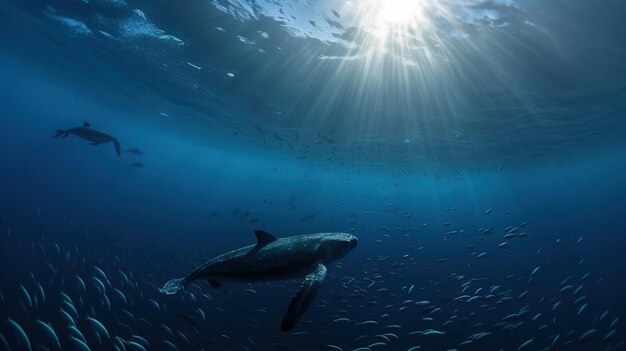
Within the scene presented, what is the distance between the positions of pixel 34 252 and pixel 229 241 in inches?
649

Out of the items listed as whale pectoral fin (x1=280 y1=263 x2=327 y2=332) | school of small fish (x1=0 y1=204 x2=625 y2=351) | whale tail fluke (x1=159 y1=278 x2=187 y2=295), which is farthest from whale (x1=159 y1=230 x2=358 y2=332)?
school of small fish (x1=0 y1=204 x2=625 y2=351)

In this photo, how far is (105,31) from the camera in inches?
645

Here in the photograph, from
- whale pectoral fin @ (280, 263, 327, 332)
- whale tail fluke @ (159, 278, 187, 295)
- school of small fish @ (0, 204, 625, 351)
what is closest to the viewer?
whale pectoral fin @ (280, 263, 327, 332)

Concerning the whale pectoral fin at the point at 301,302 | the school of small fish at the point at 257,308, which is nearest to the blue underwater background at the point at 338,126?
the school of small fish at the point at 257,308

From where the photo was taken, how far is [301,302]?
368 centimetres

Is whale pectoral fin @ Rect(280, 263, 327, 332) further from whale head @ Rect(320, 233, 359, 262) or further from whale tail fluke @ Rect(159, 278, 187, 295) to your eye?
whale tail fluke @ Rect(159, 278, 187, 295)

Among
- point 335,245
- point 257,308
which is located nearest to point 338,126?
point 257,308

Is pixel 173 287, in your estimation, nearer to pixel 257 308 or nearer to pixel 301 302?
pixel 301 302

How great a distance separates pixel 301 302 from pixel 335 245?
1.82m

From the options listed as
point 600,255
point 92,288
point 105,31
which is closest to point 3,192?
point 105,31

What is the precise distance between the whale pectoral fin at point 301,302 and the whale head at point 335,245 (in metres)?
1.17

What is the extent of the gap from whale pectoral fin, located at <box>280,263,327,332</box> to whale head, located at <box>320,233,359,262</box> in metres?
1.17

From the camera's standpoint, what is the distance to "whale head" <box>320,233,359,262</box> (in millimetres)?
5270

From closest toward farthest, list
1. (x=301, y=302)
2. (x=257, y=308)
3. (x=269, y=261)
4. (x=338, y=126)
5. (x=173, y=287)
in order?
(x=301, y=302) < (x=269, y=261) < (x=173, y=287) < (x=257, y=308) < (x=338, y=126)
